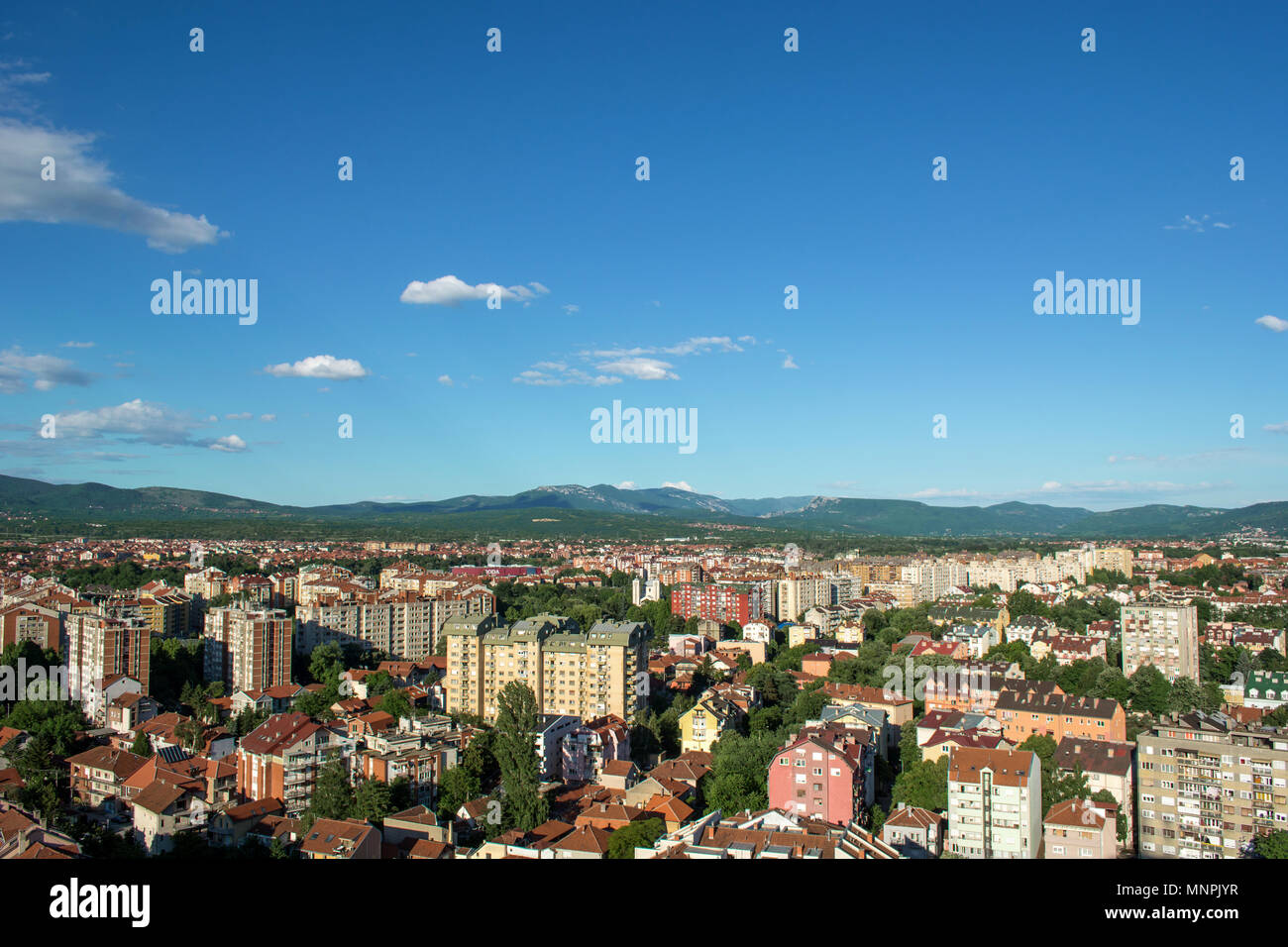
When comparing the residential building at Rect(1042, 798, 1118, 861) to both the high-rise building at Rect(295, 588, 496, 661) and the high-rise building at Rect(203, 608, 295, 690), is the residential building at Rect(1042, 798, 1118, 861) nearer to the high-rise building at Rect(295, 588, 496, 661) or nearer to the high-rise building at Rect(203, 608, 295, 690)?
the high-rise building at Rect(295, 588, 496, 661)

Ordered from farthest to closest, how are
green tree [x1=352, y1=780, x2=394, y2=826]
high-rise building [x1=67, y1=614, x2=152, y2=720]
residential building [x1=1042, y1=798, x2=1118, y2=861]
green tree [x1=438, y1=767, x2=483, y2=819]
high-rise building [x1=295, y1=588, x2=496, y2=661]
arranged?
high-rise building [x1=295, y1=588, x2=496, y2=661]
high-rise building [x1=67, y1=614, x2=152, y2=720]
green tree [x1=438, y1=767, x2=483, y2=819]
green tree [x1=352, y1=780, x2=394, y2=826]
residential building [x1=1042, y1=798, x2=1118, y2=861]

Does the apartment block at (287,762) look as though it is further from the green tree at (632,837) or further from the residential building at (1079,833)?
the residential building at (1079,833)

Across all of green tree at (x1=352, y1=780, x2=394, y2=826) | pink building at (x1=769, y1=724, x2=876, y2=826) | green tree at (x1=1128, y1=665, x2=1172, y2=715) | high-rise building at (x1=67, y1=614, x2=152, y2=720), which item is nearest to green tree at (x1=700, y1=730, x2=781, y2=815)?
pink building at (x1=769, y1=724, x2=876, y2=826)

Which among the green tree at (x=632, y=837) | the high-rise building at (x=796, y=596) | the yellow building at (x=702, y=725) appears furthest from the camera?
the high-rise building at (x=796, y=596)

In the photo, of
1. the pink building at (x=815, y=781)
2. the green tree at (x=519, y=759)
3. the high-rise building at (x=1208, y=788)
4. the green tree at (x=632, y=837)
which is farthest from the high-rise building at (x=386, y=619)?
the high-rise building at (x=1208, y=788)

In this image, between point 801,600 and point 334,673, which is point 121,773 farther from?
point 801,600
